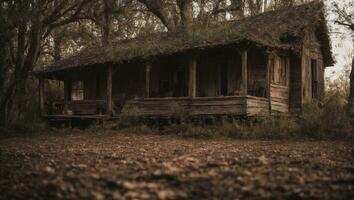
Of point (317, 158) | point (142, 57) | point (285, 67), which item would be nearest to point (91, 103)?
point (142, 57)

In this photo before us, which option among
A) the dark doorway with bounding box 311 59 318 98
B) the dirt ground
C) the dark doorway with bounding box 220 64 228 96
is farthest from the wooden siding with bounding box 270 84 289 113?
the dirt ground

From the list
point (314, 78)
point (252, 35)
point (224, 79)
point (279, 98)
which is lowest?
point (279, 98)

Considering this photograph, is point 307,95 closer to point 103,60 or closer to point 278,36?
point 278,36

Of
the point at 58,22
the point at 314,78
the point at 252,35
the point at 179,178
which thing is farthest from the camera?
the point at 58,22

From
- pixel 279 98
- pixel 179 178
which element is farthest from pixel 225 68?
pixel 179 178

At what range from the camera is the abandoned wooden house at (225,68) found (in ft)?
58.3

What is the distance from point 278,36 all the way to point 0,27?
11.5 m

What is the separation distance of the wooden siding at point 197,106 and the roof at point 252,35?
2.07m

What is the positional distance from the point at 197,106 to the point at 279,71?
4172mm

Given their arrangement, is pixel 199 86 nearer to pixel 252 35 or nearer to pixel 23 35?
pixel 252 35

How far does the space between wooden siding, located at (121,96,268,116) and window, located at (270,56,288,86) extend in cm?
177

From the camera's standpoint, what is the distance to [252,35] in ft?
55.7

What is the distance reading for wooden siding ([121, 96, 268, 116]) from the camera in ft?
56.6

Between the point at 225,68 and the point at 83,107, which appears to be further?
the point at 83,107
